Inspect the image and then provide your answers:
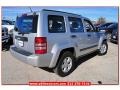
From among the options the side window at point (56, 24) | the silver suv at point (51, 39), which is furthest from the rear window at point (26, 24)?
the side window at point (56, 24)

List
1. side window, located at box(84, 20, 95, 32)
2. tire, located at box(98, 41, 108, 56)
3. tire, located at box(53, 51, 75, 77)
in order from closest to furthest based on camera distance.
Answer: tire, located at box(53, 51, 75, 77) < side window, located at box(84, 20, 95, 32) < tire, located at box(98, 41, 108, 56)

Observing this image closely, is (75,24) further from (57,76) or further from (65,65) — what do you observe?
(57,76)

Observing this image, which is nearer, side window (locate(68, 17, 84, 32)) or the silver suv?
the silver suv

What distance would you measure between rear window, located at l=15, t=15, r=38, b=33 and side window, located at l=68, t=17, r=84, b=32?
959 mm

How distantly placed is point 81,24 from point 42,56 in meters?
1.58

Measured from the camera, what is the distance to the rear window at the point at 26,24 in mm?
3869

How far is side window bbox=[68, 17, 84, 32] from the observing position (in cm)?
453

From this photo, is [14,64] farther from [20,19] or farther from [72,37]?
[72,37]

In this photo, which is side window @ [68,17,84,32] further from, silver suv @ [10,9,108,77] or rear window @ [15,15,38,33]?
rear window @ [15,15,38,33]

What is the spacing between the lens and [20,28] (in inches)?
169

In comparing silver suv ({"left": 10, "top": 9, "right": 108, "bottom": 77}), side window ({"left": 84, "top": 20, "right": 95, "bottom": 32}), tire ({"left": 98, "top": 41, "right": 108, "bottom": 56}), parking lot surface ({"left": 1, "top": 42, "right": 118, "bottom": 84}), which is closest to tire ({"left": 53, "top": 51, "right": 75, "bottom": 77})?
silver suv ({"left": 10, "top": 9, "right": 108, "bottom": 77})

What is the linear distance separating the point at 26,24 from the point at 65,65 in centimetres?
127

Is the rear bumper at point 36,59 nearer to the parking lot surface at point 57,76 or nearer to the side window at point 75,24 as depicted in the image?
the parking lot surface at point 57,76
